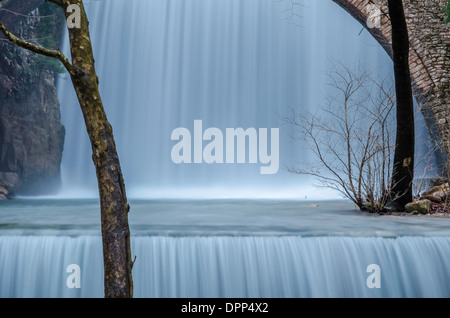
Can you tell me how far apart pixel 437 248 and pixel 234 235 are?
1641 millimetres

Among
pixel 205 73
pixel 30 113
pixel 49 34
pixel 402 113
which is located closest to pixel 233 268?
pixel 402 113

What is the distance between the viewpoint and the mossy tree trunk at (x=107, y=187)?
221 cm

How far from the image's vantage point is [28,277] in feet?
12.7

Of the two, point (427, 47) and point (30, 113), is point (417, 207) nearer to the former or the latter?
point (427, 47)

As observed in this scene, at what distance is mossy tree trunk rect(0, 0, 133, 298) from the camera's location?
7.25 feet

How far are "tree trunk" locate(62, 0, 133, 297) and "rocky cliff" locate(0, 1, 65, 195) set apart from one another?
303 inches

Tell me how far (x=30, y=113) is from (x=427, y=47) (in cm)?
811

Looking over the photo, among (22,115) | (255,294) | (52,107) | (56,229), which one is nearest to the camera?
(255,294)

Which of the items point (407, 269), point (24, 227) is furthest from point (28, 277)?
point (407, 269)

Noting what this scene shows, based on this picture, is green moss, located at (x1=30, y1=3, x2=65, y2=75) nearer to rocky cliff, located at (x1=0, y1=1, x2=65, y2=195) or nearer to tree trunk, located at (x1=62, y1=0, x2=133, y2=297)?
rocky cliff, located at (x1=0, y1=1, x2=65, y2=195)

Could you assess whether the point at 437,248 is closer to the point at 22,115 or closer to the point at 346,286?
the point at 346,286

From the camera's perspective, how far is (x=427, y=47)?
24.4 ft

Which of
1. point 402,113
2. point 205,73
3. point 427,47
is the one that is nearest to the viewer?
point 402,113

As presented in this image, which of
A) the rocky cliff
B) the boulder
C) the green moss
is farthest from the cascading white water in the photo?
the green moss
